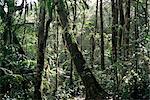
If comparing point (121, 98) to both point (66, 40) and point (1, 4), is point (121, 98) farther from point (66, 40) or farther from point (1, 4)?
point (1, 4)

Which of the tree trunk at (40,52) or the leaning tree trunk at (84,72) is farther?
the leaning tree trunk at (84,72)

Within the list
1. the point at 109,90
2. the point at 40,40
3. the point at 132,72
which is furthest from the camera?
the point at 109,90

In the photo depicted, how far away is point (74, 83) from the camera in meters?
15.2

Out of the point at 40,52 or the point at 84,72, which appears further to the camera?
the point at 84,72

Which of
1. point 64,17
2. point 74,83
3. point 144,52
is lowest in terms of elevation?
point 74,83

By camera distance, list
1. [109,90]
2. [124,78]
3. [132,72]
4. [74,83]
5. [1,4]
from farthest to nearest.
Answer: [74,83] → [109,90] → [132,72] → [124,78] → [1,4]

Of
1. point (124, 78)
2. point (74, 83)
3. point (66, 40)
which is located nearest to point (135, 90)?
point (124, 78)

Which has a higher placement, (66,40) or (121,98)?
(66,40)

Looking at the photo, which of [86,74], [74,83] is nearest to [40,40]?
[86,74]

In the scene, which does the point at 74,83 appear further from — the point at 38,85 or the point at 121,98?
the point at 38,85

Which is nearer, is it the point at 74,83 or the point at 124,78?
the point at 124,78

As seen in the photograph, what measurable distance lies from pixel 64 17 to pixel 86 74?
1447mm

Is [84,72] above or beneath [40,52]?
beneath

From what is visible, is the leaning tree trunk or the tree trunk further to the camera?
the leaning tree trunk
